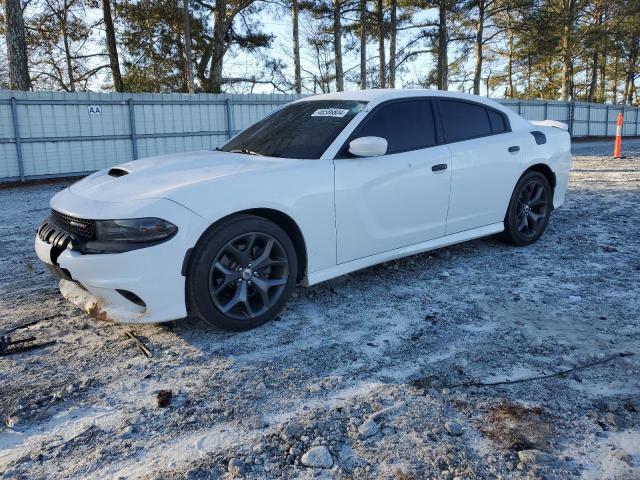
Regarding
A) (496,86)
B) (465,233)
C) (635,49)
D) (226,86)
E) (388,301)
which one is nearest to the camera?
(388,301)

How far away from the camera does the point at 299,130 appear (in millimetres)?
4449

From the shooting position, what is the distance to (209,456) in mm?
2340

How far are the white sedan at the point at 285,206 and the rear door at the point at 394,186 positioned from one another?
0.01m

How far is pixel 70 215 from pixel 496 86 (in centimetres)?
5115

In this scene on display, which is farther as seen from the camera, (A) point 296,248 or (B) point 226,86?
(B) point 226,86

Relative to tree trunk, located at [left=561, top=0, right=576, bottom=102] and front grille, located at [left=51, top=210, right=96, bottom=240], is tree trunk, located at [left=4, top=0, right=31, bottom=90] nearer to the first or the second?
front grille, located at [left=51, top=210, right=96, bottom=240]

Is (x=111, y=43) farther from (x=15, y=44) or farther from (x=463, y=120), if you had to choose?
(x=463, y=120)

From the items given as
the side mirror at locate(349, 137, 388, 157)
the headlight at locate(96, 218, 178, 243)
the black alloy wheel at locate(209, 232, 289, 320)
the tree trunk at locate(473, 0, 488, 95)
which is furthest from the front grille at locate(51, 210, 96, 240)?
the tree trunk at locate(473, 0, 488, 95)

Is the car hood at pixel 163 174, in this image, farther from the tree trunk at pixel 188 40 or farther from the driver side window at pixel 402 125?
the tree trunk at pixel 188 40

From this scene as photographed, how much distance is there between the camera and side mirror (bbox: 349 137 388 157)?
3939mm

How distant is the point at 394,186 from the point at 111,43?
22.1 metres

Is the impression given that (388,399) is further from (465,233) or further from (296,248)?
(465,233)

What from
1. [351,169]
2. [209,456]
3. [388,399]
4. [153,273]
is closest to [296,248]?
[351,169]

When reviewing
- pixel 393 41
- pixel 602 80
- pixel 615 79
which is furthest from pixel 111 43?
pixel 615 79
